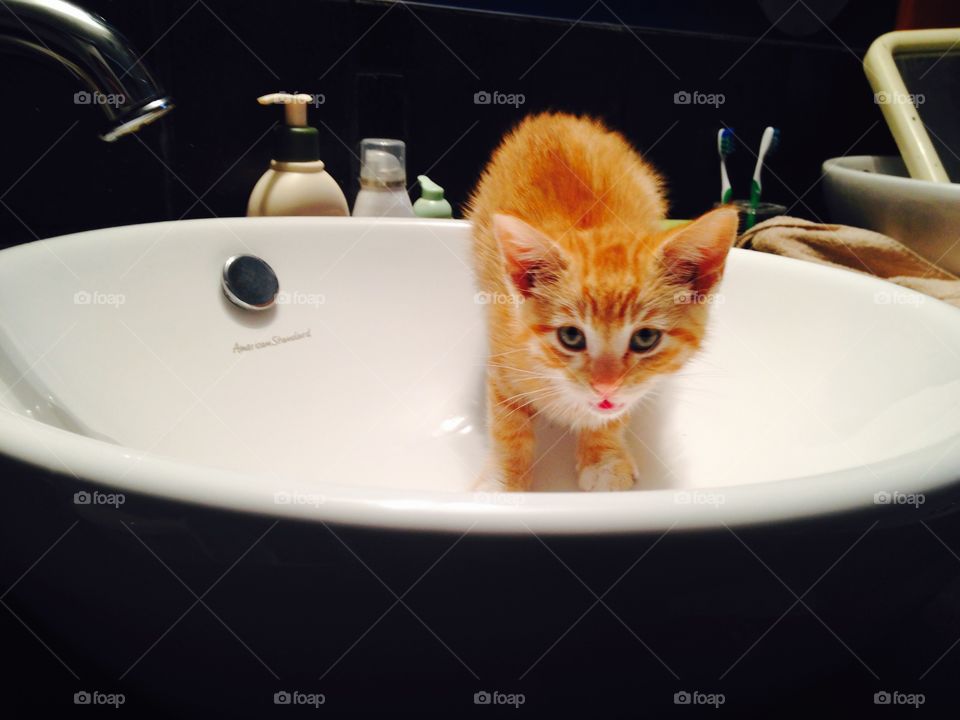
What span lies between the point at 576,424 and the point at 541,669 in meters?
0.52

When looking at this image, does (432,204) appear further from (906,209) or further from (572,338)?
(906,209)

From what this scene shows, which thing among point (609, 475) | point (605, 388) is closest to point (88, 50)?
point (605, 388)

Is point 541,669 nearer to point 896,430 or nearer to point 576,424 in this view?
point 896,430

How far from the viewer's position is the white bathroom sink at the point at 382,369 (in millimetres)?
552

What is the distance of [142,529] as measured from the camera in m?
0.28

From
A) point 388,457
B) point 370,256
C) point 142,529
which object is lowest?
point 388,457

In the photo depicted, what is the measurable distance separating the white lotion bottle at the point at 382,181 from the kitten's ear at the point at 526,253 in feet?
1.14

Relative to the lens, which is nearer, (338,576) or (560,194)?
(338,576)

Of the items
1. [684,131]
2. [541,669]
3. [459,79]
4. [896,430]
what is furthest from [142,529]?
[684,131]

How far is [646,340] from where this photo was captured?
2.33 ft

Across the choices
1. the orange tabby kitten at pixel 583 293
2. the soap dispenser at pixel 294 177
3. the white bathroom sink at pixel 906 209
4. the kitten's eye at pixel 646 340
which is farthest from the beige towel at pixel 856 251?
the soap dispenser at pixel 294 177

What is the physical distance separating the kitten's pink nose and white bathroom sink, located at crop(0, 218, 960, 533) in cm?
14

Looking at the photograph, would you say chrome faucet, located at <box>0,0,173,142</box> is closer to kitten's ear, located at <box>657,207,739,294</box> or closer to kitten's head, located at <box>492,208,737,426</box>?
kitten's head, located at <box>492,208,737,426</box>

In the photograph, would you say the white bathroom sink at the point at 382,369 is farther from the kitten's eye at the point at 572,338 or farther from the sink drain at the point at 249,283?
the kitten's eye at the point at 572,338
